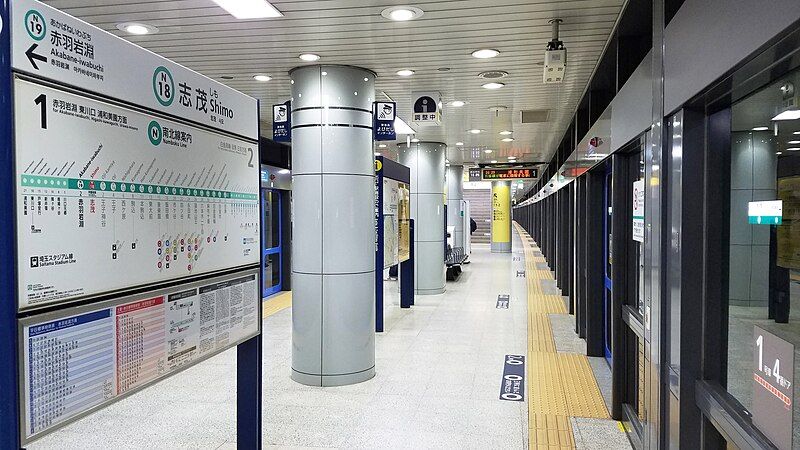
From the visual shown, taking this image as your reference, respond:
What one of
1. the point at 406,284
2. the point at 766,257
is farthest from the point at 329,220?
the point at 406,284

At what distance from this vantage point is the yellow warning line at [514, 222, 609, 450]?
3967 millimetres

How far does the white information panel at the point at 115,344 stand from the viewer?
173 centimetres

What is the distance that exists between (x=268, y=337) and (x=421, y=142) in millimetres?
5071

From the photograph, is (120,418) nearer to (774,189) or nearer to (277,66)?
(277,66)

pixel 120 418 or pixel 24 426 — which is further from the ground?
pixel 24 426

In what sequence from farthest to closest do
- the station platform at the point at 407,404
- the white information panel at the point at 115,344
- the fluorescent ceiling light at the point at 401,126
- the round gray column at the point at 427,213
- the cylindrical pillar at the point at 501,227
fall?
the cylindrical pillar at the point at 501,227
the round gray column at the point at 427,213
the fluorescent ceiling light at the point at 401,126
the station platform at the point at 407,404
the white information panel at the point at 115,344

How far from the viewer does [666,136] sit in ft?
9.07

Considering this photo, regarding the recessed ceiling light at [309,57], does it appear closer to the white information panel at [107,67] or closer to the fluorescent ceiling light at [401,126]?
the white information panel at [107,67]

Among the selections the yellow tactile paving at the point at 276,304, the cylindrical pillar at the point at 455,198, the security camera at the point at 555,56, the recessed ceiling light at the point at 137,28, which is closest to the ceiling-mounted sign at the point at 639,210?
the security camera at the point at 555,56

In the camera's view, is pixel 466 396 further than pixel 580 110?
No

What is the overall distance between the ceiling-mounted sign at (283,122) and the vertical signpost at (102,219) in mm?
2544

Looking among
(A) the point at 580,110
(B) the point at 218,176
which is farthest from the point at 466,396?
(A) the point at 580,110

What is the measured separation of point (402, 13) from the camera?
3787mm

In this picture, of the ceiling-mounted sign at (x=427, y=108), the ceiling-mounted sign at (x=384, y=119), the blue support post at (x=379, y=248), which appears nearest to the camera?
the ceiling-mounted sign at (x=384, y=119)
